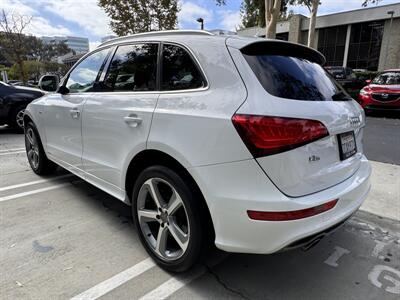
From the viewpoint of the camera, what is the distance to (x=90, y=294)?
2230mm

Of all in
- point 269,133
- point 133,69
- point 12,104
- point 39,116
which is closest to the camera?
point 269,133

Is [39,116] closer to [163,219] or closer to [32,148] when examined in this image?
[32,148]

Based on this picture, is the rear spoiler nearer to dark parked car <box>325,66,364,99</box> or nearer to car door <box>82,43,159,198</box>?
car door <box>82,43,159,198</box>

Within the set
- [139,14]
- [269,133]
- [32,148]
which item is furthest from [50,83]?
[139,14]

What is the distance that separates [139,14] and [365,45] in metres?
20.2

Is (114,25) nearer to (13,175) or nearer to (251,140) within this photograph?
(13,175)

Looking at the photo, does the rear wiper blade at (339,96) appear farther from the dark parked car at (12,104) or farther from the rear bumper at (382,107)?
the rear bumper at (382,107)

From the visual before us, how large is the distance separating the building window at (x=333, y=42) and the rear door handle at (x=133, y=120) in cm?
3152

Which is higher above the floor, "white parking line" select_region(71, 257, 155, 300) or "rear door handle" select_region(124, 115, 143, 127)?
"rear door handle" select_region(124, 115, 143, 127)

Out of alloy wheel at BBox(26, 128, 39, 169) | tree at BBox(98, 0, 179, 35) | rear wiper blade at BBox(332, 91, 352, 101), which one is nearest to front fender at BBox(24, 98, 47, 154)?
alloy wheel at BBox(26, 128, 39, 169)

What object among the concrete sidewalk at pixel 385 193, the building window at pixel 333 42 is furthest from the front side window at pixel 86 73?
the building window at pixel 333 42

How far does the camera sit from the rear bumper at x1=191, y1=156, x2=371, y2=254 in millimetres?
1842

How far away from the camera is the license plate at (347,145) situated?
2178 mm

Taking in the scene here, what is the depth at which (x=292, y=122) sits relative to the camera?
6.04 feet
